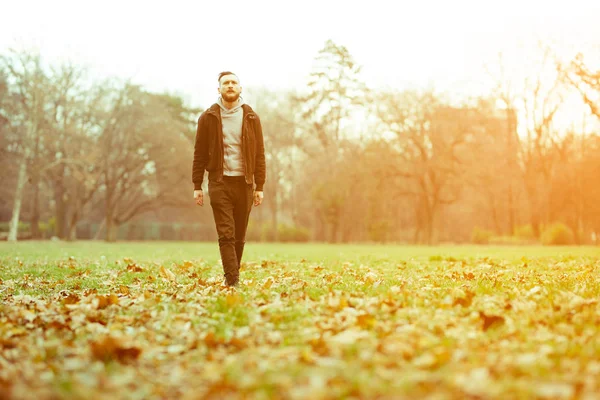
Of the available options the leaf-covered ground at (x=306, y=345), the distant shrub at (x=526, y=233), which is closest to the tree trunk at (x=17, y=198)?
the leaf-covered ground at (x=306, y=345)

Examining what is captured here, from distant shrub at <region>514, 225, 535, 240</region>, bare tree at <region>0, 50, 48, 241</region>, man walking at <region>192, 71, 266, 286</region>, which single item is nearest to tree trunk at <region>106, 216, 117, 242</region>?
bare tree at <region>0, 50, 48, 241</region>

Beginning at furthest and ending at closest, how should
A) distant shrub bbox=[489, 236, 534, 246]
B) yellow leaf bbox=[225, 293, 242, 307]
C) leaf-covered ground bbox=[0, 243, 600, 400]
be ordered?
distant shrub bbox=[489, 236, 534, 246]
yellow leaf bbox=[225, 293, 242, 307]
leaf-covered ground bbox=[0, 243, 600, 400]

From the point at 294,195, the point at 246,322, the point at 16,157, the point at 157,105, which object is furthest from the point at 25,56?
Answer: the point at 246,322

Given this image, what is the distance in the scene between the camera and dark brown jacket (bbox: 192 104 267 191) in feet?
23.5

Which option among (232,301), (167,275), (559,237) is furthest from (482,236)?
(232,301)

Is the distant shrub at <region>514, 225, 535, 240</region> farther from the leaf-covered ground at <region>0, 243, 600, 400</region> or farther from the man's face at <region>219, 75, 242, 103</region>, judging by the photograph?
the man's face at <region>219, 75, 242, 103</region>

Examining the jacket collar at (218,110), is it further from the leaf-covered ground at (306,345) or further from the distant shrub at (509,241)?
the distant shrub at (509,241)

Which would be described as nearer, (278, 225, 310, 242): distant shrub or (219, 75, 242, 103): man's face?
(219, 75, 242, 103): man's face

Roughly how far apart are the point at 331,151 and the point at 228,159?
126 feet

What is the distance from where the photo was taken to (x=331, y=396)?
2.87 m

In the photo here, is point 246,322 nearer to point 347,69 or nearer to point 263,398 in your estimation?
point 263,398

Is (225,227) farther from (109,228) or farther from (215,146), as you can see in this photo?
→ (109,228)

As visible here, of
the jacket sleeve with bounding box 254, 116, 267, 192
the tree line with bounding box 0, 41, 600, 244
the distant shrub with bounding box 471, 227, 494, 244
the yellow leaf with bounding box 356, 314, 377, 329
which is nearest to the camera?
the yellow leaf with bounding box 356, 314, 377, 329

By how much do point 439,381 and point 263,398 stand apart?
3.05 ft
